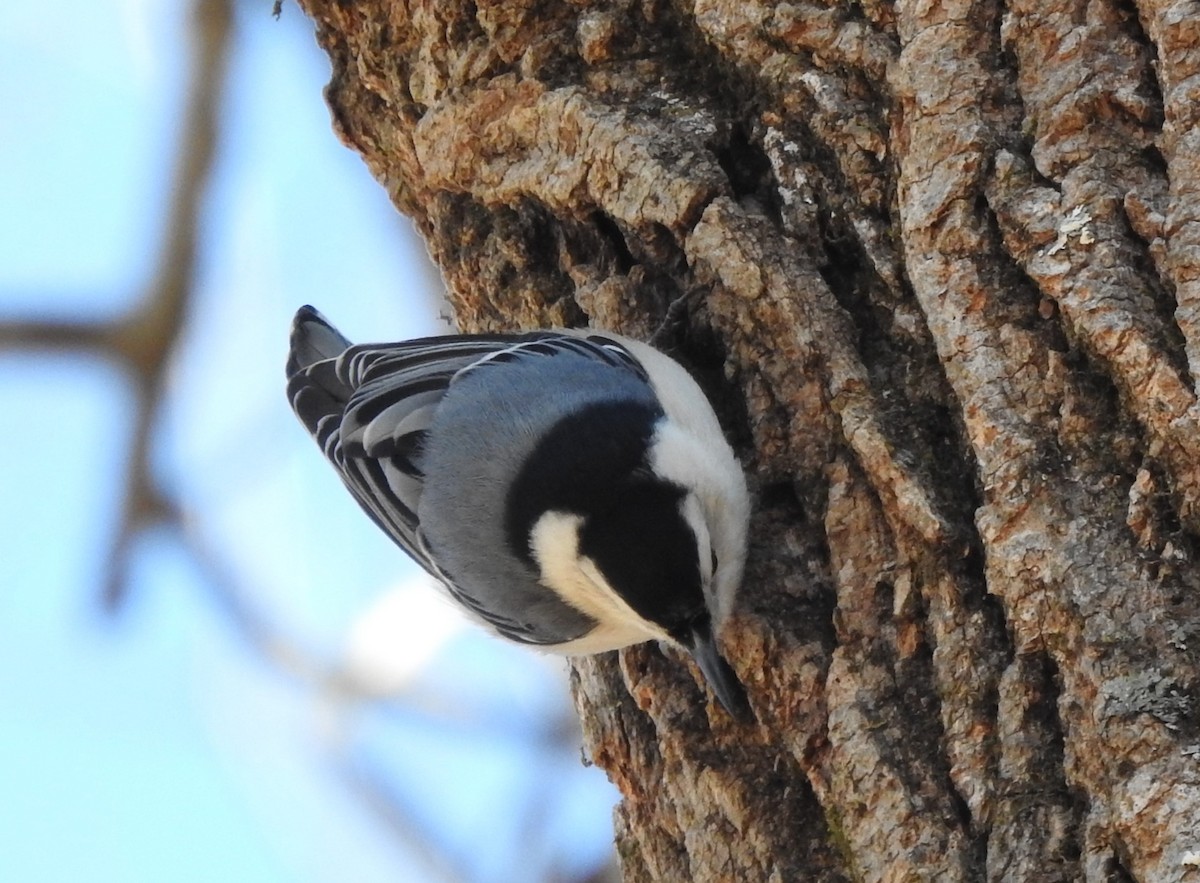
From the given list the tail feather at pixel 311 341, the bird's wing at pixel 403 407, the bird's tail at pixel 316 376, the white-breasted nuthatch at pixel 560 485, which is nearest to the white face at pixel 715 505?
the white-breasted nuthatch at pixel 560 485

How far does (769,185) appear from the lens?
6.49 feet

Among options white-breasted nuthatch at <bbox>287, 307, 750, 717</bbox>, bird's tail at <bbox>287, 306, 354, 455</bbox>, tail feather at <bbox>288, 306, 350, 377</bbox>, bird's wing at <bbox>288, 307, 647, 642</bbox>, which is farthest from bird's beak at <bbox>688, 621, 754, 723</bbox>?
tail feather at <bbox>288, 306, 350, 377</bbox>

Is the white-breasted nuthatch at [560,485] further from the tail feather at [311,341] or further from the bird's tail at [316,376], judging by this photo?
the tail feather at [311,341]

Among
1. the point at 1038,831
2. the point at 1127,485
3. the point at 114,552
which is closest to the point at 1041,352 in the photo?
the point at 1127,485

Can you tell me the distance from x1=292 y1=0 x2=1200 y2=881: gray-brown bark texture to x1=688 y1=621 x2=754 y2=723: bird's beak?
0.07 feet

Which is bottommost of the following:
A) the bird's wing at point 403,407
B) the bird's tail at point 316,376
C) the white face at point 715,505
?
the white face at point 715,505

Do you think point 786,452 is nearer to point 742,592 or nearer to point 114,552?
point 742,592

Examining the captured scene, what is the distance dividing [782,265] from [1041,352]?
0.42 metres

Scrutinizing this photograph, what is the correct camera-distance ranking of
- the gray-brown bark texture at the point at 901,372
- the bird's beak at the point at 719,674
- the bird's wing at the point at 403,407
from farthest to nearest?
the bird's wing at the point at 403,407 < the bird's beak at the point at 719,674 < the gray-brown bark texture at the point at 901,372

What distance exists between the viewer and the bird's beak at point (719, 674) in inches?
70.2

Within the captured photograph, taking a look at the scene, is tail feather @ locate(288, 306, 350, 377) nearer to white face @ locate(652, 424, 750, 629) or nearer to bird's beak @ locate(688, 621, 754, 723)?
white face @ locate(652, 424, 750, 629)

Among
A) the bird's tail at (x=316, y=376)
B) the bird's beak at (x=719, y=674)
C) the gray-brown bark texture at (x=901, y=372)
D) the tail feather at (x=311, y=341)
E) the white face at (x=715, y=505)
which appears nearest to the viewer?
the gray-brown bark texture at (x=901, y=372)

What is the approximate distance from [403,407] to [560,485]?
14.1 inches

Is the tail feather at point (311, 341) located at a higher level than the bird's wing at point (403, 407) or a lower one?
higher
